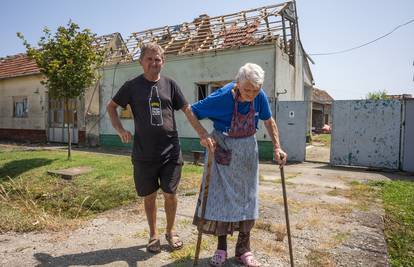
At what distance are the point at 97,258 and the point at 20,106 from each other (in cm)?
1852

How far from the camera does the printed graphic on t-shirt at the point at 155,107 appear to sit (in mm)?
3359

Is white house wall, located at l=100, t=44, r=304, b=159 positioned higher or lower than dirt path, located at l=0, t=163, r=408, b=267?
higher

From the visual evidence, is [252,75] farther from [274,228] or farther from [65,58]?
[65,58]

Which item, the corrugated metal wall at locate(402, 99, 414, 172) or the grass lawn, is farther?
the corrugated metal wall at locate(402, 99, 414, 172)

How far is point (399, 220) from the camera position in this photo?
4.73 metres

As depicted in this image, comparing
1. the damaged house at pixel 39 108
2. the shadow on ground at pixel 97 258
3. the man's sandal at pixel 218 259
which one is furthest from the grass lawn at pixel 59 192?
the damaged house at pixel 39 108

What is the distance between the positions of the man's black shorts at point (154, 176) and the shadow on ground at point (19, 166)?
6200 millimetres

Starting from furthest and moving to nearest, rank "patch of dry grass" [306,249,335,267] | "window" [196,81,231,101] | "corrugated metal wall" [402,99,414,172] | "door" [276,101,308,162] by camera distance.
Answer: "window" [196,81,231,101] < "door" [276,101,308,162] < "corrugated metal wall" [402,99,414,172] < "patch of dry grass" [306,249,335,267]

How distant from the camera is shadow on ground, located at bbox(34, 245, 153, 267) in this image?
3215 mm

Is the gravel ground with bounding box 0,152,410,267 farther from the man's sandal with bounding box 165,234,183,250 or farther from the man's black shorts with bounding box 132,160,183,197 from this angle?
the man's black shorts with bounding box 132,160,183,197

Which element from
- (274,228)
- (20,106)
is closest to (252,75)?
(274,228)

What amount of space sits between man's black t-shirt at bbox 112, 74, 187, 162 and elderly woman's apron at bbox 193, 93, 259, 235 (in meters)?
0.63

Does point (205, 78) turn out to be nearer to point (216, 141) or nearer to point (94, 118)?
point (94, 118)

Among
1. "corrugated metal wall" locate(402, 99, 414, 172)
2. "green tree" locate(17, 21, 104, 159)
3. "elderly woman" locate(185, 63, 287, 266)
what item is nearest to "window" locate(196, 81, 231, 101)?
"green tree" locate(17, 21, 104, 159)
